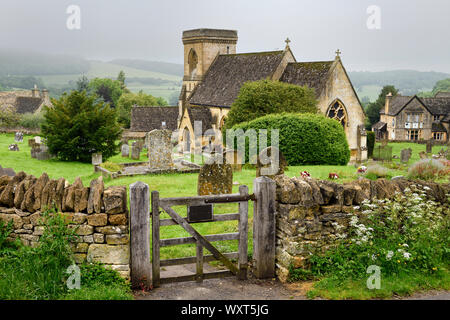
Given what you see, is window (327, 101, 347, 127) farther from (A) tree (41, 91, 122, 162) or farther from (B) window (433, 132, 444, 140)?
(B) window (433, 132, 444, 140)

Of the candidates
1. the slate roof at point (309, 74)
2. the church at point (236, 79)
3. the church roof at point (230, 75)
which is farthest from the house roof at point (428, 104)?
the slate roof at point (309, 74)

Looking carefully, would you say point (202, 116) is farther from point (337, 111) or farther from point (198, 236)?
point (198, 236)

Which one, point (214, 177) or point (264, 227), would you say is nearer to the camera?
point (264, 227)

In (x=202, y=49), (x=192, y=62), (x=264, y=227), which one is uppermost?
(x=202, y=49)

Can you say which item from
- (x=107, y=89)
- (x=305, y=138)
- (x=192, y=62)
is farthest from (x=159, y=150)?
(x=107, y=89)

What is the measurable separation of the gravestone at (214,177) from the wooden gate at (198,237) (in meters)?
4.96

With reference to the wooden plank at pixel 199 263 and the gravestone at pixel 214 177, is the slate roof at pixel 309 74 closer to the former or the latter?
the gravestone at pixel 214 177

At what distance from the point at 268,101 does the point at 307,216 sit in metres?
22.1

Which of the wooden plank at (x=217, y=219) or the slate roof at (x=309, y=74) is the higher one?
the slate roof at (x=309, y=74)

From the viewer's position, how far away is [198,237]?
284 inches

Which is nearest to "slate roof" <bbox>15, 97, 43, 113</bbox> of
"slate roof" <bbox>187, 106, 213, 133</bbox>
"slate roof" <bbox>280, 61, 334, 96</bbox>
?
"slate roof" <bbox>187, 106, 213, 133</bbox>

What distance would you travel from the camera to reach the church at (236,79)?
3450cm
